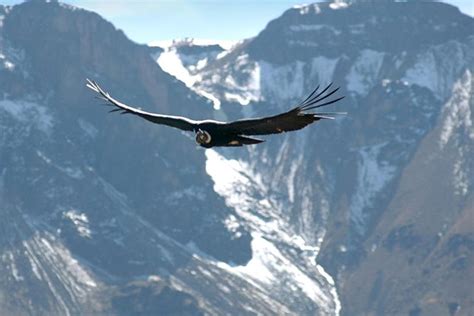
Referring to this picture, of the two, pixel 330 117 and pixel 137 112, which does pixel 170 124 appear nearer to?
pixel 137 112

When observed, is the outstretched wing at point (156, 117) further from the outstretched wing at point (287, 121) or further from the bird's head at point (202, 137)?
the outstretched wing at point (287, 121)

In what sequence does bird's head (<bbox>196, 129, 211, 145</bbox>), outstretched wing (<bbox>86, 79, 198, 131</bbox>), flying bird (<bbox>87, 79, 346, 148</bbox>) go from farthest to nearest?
outstretched wing (<bbox>86, 79, 198, 131</bbox>)
bird's head (<bbox>196, 129, 211, 145</bbox>)
flying bird (<bbox>87, 79, 346, 148</bbox>)

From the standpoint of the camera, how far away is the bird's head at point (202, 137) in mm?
59250

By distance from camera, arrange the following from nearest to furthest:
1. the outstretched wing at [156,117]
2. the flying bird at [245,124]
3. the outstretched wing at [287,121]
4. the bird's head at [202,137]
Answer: the outstretched wing at [287,121] → the flying bird at [245,124] → the bird's head at [202,137] → the outstretched wing at [156,117]

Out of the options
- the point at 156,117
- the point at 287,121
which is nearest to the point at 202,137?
the point at 287,121

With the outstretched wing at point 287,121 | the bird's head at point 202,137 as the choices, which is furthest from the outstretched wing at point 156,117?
the outstretched wing at point 287,121

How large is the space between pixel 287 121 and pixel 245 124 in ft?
6.20

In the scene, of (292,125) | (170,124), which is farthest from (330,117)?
(170,124)

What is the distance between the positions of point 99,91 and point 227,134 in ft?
17.1

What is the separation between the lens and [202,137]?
59.5 metres

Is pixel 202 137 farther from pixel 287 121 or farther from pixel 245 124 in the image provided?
pixel 287 121

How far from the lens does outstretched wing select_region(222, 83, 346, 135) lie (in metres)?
56.9

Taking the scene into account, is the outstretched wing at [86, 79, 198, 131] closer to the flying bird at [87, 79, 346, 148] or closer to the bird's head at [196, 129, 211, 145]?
the flying bird at [87, 79, 346, 148]

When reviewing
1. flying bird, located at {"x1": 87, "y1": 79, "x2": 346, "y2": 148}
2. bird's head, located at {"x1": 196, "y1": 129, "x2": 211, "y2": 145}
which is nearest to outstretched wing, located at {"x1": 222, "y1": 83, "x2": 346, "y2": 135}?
flying bird, located at {"x1": 87, "y1": 79, "x2": 346, "y2": 148}
